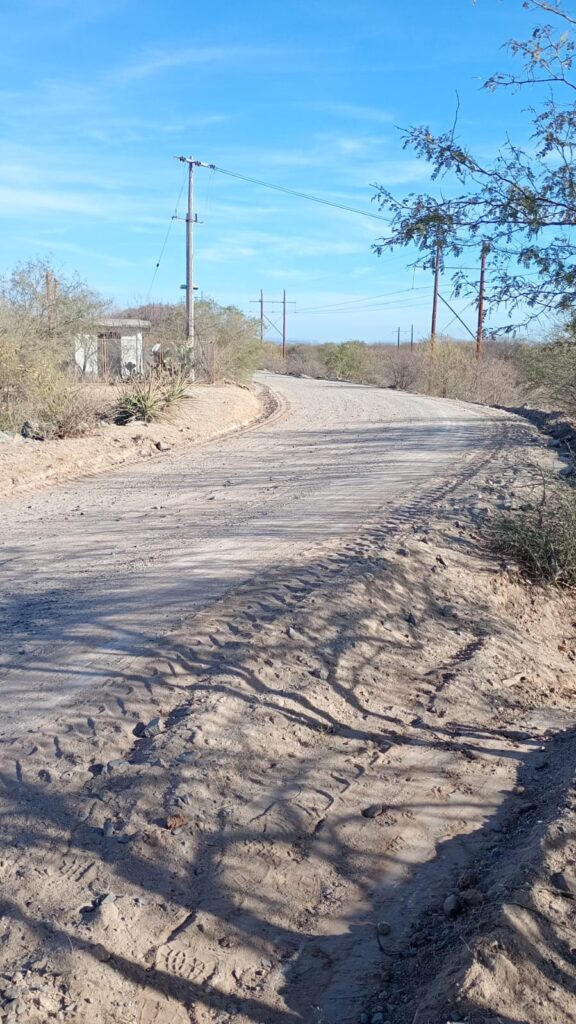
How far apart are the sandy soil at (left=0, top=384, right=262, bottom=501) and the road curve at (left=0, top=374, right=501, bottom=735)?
0.54 metres

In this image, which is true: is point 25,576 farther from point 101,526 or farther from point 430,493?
point 430,493

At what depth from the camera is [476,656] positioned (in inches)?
249

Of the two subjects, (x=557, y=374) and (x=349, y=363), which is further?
(x=349, y=363)

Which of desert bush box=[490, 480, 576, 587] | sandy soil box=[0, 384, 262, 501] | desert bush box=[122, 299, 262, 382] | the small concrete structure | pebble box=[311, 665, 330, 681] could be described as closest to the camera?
pebble box=[311, 665, 330, 681]

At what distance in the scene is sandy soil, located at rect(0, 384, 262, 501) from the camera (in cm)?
1286

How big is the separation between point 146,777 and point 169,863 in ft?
1.78

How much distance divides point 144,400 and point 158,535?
997cm

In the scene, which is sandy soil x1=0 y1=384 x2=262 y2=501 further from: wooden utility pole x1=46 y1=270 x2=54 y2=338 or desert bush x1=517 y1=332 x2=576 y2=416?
desert bush x1=517 y1=332 x2=576 y2=416

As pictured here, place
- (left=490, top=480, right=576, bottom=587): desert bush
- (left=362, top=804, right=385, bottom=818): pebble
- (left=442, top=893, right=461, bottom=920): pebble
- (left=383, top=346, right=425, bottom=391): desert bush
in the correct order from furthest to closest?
(left=383, top=346, right=425, bottom=391): desert bush, (left=490, top=480, right=576, bottom=587): desert bush, (left=362, top=804, right=385, bottom=818): pebble, (left=442, top=893, right=461, bottom=920): pebble

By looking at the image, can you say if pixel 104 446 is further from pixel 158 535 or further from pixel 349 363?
pixel 349 363

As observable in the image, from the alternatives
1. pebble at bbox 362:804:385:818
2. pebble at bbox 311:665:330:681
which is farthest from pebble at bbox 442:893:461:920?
pebble at bbox 311:665:330:681

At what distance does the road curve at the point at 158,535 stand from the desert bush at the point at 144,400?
1698mm

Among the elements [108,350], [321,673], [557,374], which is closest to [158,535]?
[321,673]

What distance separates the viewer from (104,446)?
1525cm
